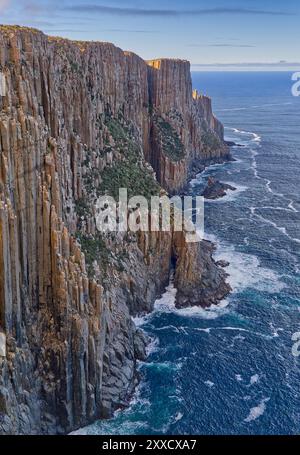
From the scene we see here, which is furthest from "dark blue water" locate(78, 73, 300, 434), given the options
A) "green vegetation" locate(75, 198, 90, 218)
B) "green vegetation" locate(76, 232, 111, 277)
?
"green vegetation" locate(75, 198, 90, 218)

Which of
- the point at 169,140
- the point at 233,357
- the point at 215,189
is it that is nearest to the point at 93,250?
the point at 233,357

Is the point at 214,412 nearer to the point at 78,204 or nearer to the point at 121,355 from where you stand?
the point at 121,355

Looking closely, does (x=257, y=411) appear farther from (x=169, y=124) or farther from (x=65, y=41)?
(x=169, y=124)

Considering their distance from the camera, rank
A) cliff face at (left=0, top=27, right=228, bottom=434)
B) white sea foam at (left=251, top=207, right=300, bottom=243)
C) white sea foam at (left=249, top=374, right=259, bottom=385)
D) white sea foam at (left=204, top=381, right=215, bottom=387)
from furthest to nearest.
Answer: white sea foam at (left=251, top=207, right=300, bottom=243), white sea foam at (left=249, top=374, right=259, bottom=385), white sea foam at (left=204, top=381, right=215, bottom=387), cliff face at (left=0, top=27, right=228, bottom=434)

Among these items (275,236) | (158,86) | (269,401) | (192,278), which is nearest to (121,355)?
(269,401)

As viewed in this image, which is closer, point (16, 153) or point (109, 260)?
point (16, 153)

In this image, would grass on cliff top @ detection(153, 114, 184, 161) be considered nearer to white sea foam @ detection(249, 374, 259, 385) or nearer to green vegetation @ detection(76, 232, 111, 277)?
green vegetation @ detection(76, 232, 111, 277)
